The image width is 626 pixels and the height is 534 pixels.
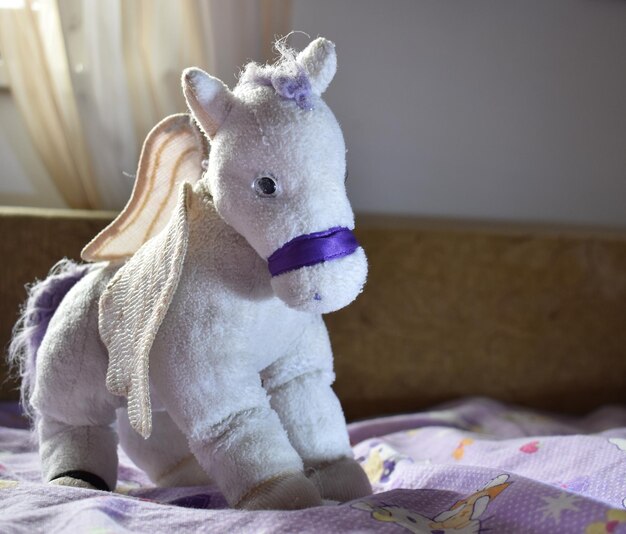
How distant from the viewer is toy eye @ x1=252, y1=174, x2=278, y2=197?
0.59 metres

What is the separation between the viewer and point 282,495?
1.97 feet

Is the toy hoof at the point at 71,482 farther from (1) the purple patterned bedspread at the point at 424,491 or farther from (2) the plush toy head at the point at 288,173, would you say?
(2) the plush toy head at the point at 288,173

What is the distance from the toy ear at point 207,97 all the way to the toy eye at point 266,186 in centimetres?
7

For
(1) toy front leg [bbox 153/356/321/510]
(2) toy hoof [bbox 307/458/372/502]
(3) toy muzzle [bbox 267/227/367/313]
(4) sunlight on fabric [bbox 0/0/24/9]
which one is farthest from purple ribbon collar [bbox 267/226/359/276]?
(4) sunlight on fabric [bbox 0/0/24/9]

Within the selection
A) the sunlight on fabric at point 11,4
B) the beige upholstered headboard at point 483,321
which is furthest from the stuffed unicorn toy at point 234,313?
the sunlight on fabric at point 11,4

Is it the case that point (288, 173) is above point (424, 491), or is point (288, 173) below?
above

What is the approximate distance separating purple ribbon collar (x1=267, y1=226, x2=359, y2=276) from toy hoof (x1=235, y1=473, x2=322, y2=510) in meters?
0.17

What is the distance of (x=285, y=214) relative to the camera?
1.90 ft

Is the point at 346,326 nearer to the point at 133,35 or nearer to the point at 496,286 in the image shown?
the point at 496,286

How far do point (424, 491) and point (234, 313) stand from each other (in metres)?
0.22

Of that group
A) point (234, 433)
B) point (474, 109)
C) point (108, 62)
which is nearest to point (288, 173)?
point (234, 433)

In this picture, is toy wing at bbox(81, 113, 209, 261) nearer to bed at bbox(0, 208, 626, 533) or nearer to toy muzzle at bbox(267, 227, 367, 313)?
toy muzzle at bbox(267, 227, 367, 313)

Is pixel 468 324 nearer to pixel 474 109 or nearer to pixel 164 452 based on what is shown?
pixel 474 109

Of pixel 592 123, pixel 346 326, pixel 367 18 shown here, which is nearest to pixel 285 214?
pixel 346 326
